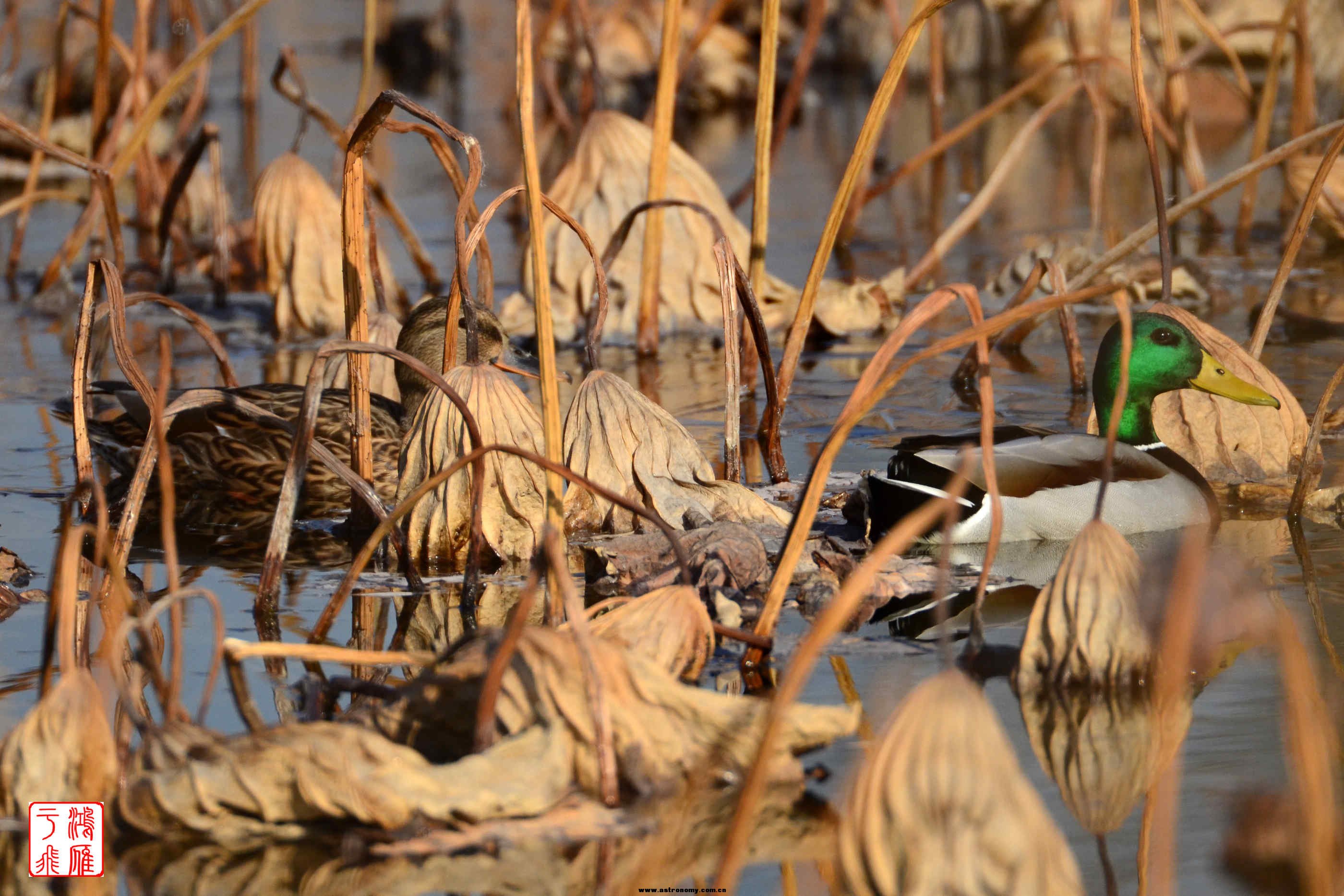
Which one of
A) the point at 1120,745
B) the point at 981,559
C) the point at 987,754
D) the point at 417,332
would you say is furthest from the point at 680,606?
the point at 417,332

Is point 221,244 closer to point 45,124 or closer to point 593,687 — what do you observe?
point 45,124

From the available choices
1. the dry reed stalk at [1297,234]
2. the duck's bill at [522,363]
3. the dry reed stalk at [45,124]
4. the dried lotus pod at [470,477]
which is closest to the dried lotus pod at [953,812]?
the dried lotus pod at [470,477]

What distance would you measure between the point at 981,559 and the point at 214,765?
7.77ft

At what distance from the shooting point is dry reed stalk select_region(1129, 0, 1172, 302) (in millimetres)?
4691

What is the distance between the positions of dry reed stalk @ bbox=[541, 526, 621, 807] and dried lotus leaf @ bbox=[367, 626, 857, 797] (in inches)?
1.0

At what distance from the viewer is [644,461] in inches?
187

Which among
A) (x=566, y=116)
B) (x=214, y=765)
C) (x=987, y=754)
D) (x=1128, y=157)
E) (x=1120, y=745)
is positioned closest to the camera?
(x=987, y=754)

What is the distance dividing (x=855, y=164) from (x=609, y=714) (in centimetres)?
204

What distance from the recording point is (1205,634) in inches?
157

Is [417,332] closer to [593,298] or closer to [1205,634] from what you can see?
[593,298]

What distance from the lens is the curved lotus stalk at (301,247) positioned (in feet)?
26.3

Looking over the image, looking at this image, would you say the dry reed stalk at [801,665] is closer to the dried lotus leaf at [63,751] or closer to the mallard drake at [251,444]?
the dried lotus leaf at [63,751]

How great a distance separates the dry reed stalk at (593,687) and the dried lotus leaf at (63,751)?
78 cm

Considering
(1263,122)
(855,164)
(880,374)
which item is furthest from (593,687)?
(1263,122)
